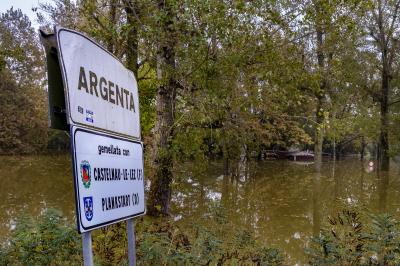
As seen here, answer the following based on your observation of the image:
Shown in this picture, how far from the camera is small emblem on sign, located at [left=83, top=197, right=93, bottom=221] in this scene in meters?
2.18

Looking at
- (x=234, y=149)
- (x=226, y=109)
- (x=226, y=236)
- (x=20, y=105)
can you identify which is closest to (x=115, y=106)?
(x=226, y=236)

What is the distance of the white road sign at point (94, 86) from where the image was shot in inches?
88.2

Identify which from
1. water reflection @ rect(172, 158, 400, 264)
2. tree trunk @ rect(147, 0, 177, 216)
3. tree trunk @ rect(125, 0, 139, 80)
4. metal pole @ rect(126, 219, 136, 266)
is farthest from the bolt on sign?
tree trunk @ rect(147, 0, 177, 216)

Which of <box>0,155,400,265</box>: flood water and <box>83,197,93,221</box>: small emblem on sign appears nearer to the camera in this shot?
<box>83,197,93,221</box>: small emblem on sign

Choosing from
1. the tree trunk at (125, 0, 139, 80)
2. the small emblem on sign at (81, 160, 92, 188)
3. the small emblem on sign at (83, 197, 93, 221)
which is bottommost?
the small emblem on sign at (83, 197, 93, 221)

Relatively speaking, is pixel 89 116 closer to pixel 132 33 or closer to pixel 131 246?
pixel 131 246

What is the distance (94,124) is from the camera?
8.05 feet

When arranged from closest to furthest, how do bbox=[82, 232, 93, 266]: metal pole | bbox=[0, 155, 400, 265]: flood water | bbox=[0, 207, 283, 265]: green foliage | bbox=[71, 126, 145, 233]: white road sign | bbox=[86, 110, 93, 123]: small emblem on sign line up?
bbox=[71, 126, 145, 233]: white road sign → bbox=[82, 232, 93, 266]: metal pole → bbox=[86, 110, 93, 123]: small emblem on sign → bbox=[0, 207, 283, 265]: green foliage → bbox=[0, 155, 400, 265]: flood water

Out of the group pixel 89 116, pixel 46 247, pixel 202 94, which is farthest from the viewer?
pixel 202 94

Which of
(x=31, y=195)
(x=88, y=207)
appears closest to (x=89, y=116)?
(x=88, y=207)

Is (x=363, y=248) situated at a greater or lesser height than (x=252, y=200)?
greater

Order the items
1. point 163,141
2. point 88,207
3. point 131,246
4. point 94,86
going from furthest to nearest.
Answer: point 163,141 < point 131,246 < point 94,86 < point 88,207

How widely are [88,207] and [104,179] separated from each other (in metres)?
0.25

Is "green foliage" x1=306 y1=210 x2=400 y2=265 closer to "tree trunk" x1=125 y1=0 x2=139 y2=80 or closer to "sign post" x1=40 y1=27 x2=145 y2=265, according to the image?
"sign post" x1=40 y1=27 x2=145 y2=265
